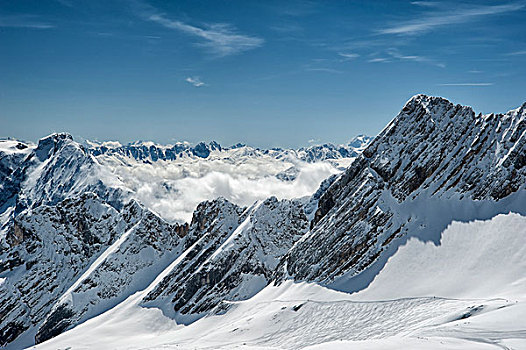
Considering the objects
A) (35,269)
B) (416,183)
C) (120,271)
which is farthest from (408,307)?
(35,269)

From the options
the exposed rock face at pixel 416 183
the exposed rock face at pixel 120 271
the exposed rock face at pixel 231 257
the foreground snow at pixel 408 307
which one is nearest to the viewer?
the foreground snow at pixel 408 307

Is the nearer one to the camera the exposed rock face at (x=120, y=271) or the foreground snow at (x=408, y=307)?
the foreground snow at (x=408, y=307)

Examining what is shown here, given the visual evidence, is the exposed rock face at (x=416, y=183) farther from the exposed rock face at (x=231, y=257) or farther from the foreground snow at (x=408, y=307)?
the exposed rock face at (x=231, y=257)

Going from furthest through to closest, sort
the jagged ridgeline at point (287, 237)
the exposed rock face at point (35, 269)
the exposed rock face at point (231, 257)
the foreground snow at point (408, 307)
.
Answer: the exposed rock face at point (35, 269)
the exposed rock face at point (231, 257)
the jagged ridgeline at point (287, 237)
the foreground snow at point (408, 307)

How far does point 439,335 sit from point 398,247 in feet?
186

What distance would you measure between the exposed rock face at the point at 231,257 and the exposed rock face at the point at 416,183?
16367mm

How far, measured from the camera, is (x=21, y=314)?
180 meters

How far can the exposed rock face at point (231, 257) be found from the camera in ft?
497

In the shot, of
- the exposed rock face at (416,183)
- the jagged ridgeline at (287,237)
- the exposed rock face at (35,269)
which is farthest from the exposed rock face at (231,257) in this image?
the exposed rock face at (35,269)

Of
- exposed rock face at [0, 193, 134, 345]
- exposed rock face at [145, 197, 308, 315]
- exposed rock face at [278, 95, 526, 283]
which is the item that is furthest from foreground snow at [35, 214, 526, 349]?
exposed rock face at [0, 193, 134, 345]

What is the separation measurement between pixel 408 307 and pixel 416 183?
46.8 m

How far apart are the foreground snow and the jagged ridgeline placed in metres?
5.81

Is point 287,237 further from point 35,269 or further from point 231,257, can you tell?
point 35,269

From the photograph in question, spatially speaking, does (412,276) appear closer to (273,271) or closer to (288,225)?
(273,271)
